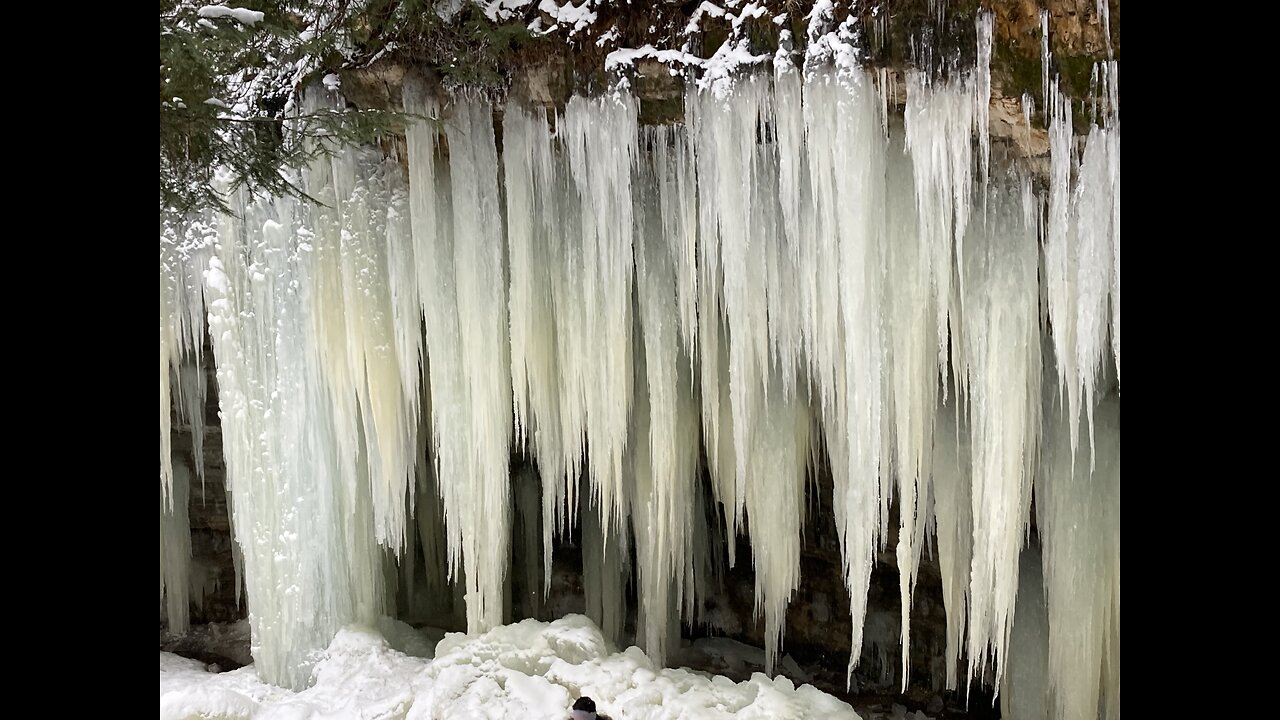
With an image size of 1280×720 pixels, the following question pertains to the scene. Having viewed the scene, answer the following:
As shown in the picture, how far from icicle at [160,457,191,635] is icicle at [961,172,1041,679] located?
773cm

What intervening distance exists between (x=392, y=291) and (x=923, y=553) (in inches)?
195

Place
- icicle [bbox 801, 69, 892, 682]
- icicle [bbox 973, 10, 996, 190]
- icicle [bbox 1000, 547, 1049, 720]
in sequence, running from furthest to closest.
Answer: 1. icicle [bbox 1000, 547, 1049, 720]
2. icicle [bbox 801, 69, 892, 682]
3. icicle [bbox 973, 10, 996, 190]

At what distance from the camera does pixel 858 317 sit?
453 cm

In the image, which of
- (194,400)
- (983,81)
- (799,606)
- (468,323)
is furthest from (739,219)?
(194,400)

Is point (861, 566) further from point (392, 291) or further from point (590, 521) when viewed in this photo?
point (590, 521)

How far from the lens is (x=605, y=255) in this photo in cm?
528

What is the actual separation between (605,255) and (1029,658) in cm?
403

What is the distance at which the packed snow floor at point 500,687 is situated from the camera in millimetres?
5488

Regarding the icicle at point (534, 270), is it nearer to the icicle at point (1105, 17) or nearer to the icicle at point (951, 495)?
the icicle at point (951, 495)

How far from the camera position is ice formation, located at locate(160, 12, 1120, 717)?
14.5 feet

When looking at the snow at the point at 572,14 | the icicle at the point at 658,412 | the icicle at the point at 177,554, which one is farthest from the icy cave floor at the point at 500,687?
the snow at the point at 572,14

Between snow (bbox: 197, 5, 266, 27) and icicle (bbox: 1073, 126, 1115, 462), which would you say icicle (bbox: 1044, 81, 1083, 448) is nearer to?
icicle (bbox: 1073, 126, 1115, 462)

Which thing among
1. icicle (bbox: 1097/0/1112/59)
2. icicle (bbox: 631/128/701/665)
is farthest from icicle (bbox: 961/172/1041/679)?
icicle (bbox: 631/128/701/665)
